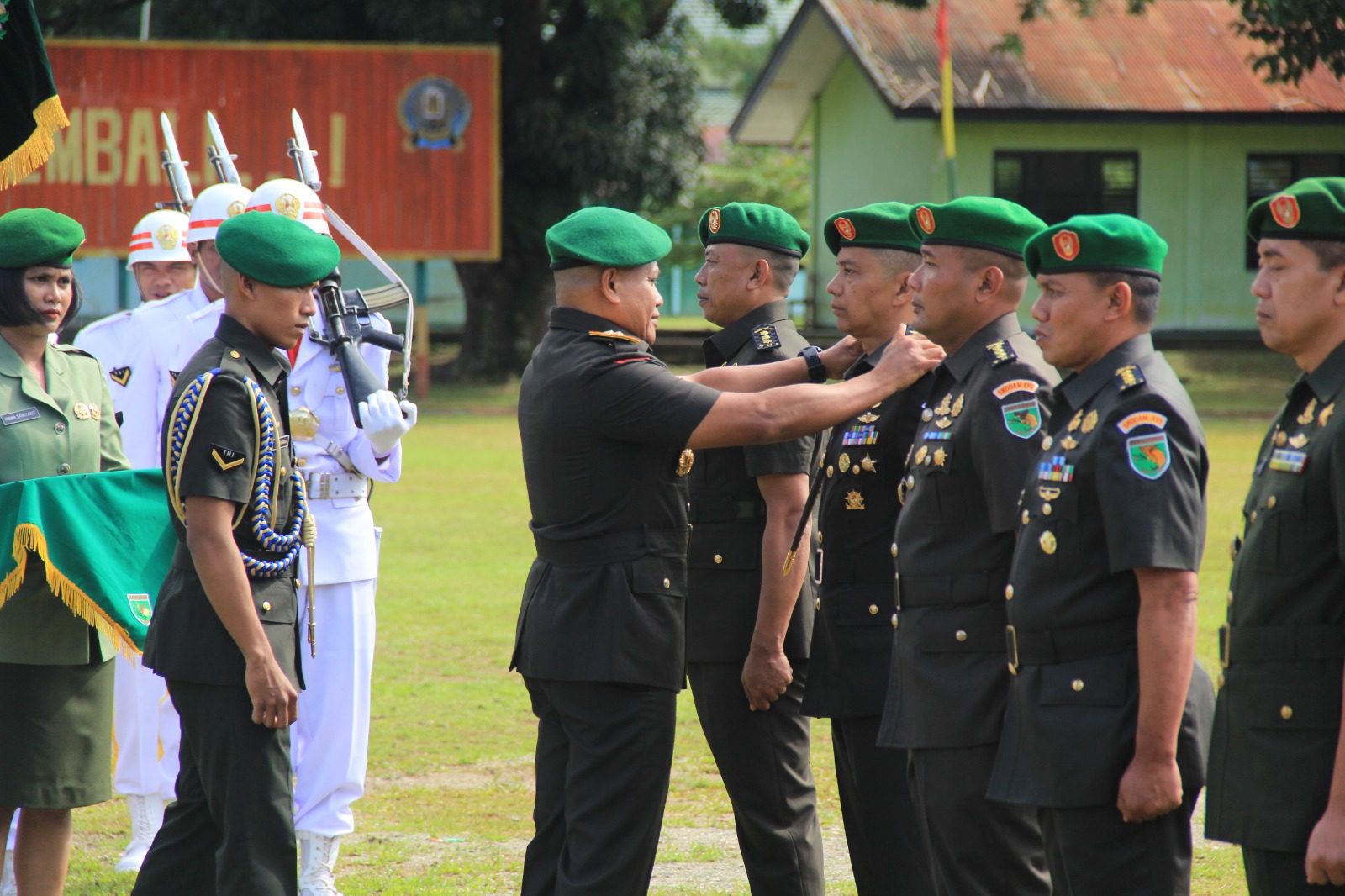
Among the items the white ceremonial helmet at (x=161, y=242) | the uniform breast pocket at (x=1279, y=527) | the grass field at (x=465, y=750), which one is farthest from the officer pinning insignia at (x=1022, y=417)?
the white ceremonial helmet at (x=161, y=242)

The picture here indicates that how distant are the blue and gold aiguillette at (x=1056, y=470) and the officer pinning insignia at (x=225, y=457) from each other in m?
1.96

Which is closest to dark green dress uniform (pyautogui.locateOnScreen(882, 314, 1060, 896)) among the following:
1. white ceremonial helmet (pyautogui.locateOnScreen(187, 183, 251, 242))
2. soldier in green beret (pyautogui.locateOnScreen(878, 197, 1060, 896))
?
soldier in green beret (pyautogui.locateOnScreen(878, 197, 1060, 896))

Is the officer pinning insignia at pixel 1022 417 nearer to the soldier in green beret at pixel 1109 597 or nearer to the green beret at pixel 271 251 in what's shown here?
the soldier in green beret at pixel 1109 597

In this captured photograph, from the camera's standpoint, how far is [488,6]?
2403cm

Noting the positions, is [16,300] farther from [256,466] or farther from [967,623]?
[967,623]

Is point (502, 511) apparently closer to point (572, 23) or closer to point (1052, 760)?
point (1052, 760)

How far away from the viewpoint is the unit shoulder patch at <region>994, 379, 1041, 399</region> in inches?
136

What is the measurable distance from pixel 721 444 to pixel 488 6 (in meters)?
21.9

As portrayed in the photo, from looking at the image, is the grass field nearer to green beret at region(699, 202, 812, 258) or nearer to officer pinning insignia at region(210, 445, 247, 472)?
officer pinning insignia at region(210, 445, 247, 472)

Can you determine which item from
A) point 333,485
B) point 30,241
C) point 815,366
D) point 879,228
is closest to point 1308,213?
point 879,228

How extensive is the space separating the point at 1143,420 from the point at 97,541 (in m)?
3.08

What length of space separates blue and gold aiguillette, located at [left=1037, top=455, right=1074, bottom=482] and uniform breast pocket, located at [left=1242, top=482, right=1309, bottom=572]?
1.28 feet

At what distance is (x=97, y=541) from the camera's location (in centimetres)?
433

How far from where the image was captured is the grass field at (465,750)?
5.02 m
